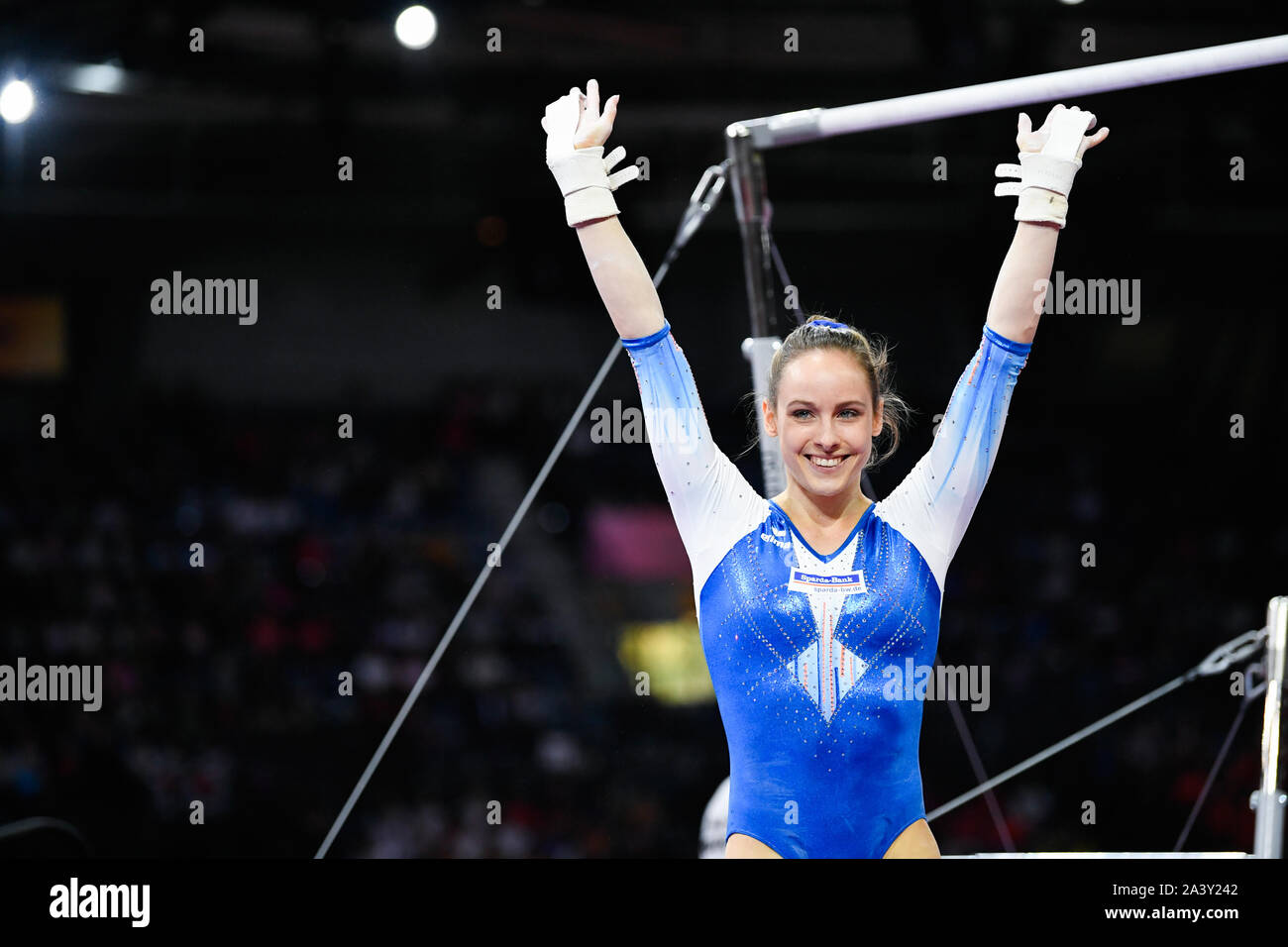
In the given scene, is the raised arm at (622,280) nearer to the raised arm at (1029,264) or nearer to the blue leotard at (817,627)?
the blue leotard at (817,627)

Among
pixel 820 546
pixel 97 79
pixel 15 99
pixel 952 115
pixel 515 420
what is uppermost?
pixel 97 79

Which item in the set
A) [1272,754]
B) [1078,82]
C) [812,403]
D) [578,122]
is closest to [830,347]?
[812,403]

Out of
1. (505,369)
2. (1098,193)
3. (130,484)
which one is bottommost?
(130,484)

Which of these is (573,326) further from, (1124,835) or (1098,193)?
(1124,835)

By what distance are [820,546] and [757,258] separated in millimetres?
1302

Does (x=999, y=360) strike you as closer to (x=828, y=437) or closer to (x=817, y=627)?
(x=828, y=437)

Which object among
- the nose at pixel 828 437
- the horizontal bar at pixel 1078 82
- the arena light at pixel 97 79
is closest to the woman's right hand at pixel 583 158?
the nose at pixel 828 437

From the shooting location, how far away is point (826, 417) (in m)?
2.29

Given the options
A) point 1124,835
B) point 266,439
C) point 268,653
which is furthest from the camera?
point 266,439

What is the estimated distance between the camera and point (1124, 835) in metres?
7.73

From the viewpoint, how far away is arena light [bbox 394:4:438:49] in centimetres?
802

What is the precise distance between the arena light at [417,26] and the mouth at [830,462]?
6591 millimetres

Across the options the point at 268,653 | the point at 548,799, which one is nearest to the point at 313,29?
the point at 268,653

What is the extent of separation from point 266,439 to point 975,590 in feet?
16.8
